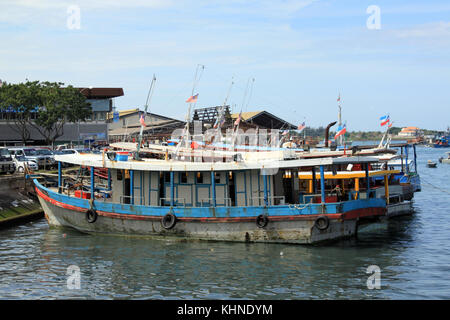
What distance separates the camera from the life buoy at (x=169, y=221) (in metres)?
22.5

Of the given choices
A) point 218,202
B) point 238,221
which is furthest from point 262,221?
point 218,202

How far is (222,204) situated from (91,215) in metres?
6.02

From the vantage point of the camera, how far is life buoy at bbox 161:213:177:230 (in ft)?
73.9

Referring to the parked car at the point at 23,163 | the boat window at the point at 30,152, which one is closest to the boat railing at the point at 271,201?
the parked car at the point at 23,163

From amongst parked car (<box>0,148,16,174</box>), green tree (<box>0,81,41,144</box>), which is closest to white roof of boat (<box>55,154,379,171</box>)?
parked car (<box>0,148,16,174</box>)

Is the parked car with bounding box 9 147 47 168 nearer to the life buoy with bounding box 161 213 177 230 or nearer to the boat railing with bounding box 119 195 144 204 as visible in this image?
the boat railing with bounding box 119 195 144 204

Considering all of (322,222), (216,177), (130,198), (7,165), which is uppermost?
(7,165)

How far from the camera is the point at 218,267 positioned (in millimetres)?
18719

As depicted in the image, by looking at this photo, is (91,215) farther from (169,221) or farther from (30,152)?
(30,152)

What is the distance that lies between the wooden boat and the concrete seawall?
454 centimetres

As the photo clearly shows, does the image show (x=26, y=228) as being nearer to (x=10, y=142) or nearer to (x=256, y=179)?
(x=256, y=179)

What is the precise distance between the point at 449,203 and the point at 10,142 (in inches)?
1812

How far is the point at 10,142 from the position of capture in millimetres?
60656
